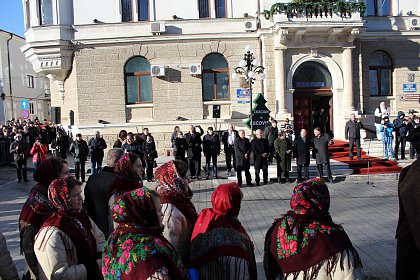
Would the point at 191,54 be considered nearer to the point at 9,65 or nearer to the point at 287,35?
the point at 287,35

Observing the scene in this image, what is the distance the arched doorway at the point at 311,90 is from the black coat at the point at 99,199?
17259 mm

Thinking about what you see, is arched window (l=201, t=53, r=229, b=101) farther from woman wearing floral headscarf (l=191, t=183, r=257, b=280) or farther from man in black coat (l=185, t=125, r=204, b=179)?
woman wearing floral headscarf (l=191, t=183, r=257, b=280)

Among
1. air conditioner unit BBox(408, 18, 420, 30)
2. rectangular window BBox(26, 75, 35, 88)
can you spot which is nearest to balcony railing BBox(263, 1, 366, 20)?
air conditioner unit BBox(408, 18, 420, 30)

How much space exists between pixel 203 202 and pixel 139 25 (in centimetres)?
1281

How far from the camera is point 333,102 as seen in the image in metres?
21.4

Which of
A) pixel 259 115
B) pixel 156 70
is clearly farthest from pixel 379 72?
pixel 156 70

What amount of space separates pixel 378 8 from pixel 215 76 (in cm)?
923

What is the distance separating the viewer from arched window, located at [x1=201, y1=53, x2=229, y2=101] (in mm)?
21969

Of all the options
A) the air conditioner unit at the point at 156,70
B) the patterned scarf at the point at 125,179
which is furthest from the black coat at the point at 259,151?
the patterned scarf at the point at 125,179

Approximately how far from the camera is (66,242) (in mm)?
3375

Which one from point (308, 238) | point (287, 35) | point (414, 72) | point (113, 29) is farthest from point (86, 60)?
point (308, 238)

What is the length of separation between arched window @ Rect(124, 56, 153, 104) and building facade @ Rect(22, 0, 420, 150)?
0.05 meters

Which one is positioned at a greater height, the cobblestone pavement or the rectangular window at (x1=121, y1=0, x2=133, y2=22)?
the rectangular window at (x1=121, y1=0, x2=133, y2=22)

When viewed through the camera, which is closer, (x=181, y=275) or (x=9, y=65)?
(x=181, y=275)
